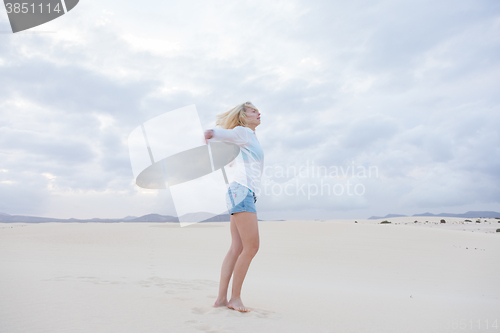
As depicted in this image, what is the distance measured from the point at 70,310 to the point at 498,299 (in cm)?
577

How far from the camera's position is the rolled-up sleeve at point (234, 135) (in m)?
2.77

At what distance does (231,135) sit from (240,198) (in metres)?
0.56

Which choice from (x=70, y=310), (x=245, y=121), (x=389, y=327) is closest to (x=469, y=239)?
(x=389, y=327)

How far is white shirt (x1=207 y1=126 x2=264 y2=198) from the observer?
2.96 metres

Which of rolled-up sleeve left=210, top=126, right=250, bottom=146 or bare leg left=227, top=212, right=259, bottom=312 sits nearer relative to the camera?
rolled-up sleeve left=210, top=126, right=250, bottom=146

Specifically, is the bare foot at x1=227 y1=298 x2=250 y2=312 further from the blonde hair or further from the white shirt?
the blonde hair

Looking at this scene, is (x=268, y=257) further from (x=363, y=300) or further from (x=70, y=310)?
(x=70, y=310)

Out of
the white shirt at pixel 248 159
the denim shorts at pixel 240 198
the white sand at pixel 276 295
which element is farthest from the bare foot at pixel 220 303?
the white shirt at pixel 248 159

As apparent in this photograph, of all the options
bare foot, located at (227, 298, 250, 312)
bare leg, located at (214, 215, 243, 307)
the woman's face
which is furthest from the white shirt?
bare foot, located at (227, 298, 250, 312)

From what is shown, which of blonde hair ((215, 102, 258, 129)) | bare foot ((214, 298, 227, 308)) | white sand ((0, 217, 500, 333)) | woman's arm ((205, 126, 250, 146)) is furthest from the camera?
blonde hair ((215, 102, 258, 129))

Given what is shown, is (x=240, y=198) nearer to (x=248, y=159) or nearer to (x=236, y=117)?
(x=248, y=159)

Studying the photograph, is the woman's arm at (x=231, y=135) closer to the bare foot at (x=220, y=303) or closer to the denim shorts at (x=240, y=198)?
the denim shorts at (x=240, y=198)

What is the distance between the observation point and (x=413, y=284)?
20.4ft

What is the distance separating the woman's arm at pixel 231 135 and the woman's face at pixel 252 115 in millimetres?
223
